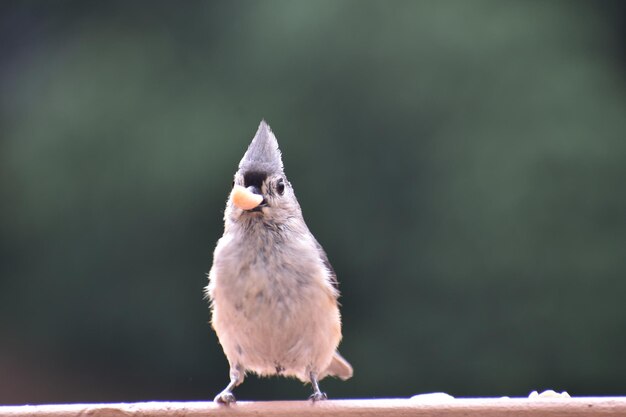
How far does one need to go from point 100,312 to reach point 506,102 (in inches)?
79.9

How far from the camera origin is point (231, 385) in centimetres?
230

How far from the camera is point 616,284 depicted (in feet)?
13.9

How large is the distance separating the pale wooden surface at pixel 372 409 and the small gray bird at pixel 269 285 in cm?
30

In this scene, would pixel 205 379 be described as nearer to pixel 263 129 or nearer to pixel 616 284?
pixel 616 284

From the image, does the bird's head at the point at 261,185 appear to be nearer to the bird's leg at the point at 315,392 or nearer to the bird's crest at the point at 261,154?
the bird's crest at the point at 261,154

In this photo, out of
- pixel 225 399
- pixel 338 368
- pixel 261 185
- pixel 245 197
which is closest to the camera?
pixel 225 399

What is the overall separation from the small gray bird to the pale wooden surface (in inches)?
11.6

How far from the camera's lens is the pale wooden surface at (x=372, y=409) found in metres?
1.89

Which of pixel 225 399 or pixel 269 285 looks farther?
pixel 269 285

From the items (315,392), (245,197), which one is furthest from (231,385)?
(245,197)

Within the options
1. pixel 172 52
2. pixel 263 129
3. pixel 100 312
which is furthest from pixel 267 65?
pixel 263 129

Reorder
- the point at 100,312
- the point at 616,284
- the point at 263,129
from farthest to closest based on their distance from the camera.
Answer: the point at 100,312
the point at 616,284
the point at 263,129

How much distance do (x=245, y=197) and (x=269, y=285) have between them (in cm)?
24

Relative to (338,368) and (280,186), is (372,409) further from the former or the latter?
(338,368)
